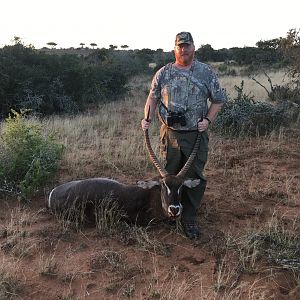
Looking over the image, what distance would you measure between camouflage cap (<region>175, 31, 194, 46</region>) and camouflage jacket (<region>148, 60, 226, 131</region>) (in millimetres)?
303

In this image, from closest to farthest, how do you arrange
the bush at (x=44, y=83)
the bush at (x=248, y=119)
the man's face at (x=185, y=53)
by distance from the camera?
the man's face at (x=185, y=53) < the bush at (x=248, y=119) < the bush at (x=44, y=83)

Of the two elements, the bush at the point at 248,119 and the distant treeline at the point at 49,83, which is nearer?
the bush at the point at 248,119

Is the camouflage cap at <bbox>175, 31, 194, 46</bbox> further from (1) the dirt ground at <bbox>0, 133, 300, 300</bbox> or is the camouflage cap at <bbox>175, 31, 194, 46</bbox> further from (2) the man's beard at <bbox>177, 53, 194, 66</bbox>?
(1) the dirt ground at <bbox>0, 133, 300, 300</bbox>

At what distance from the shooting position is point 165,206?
5141 millimetres

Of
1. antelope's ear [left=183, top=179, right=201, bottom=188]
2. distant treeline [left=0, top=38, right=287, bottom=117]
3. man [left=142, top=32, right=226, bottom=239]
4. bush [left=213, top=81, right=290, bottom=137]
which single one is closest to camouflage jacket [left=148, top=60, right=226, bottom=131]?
man [left=142, top=32, right=226, bottom=239]

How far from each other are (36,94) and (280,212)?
997 centimetres

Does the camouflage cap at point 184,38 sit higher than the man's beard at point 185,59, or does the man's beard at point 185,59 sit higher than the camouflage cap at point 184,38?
the camouflage cap at point 184,38

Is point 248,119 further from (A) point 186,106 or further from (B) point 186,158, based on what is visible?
(A) point 186,106

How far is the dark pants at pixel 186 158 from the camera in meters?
5.41

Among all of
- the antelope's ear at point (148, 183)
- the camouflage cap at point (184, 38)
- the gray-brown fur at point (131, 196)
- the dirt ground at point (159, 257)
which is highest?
the camouflage cap at point (184, 38)

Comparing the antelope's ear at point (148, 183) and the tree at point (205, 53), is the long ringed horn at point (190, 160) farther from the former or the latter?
the tree at point (205, 53)

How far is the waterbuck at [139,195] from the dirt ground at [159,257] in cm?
25

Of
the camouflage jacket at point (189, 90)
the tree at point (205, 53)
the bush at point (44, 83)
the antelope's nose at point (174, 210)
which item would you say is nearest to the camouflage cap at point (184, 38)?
the camouflage jacket at point (189, 90)

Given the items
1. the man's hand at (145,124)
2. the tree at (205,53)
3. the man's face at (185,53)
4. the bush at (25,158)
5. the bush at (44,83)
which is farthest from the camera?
the tree at (205,53)
